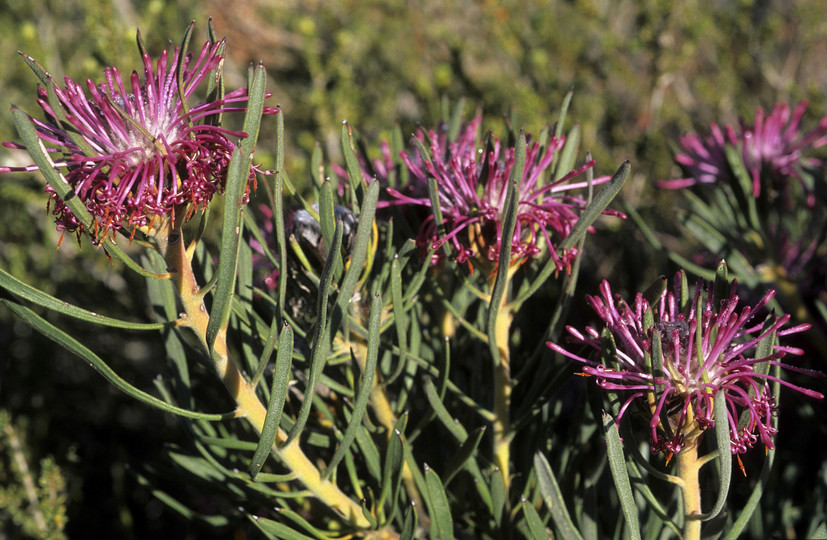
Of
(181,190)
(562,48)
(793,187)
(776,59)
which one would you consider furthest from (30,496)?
(776,59)

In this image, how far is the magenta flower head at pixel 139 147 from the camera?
390 mm

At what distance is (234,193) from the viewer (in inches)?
13.9

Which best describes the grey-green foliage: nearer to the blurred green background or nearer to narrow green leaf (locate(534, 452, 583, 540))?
the blurred green background

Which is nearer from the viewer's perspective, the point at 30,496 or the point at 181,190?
the point at 181,190

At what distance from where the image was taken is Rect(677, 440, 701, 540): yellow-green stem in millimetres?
435

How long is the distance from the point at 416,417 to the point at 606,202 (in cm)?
32

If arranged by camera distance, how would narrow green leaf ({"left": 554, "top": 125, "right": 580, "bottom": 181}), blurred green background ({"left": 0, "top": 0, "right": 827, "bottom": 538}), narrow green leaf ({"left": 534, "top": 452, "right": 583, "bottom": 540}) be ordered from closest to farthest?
1. narrow green leaf ({"left": 534, "top": 452, "right": 583, "bottom": 540})
2. narrow green leaf ({"left": 554, "top": 125, "right": 580, "bottom": 181})
3. blurred green background ({"left": 0, "top": 0, "right": 827, "bottom": 538})

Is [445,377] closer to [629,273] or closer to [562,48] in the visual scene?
[629,273]

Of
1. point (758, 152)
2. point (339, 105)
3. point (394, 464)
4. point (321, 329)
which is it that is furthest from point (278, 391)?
point (339, 105)

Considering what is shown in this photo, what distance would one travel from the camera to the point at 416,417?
0.64 metres

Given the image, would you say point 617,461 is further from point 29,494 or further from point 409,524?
point 29,494

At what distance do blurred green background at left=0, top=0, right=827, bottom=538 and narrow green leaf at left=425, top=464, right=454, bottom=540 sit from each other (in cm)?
33

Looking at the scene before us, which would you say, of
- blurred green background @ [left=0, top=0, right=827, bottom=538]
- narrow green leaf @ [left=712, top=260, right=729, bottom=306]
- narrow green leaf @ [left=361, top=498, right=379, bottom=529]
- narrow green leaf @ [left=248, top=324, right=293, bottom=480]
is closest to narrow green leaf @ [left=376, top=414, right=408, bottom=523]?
narrow green leaf @ [left=361, top=498, right=379, bottom=529]

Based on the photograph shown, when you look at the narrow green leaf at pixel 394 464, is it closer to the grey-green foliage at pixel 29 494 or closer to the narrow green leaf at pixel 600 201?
the narrow green leaf at pixel 600 201
